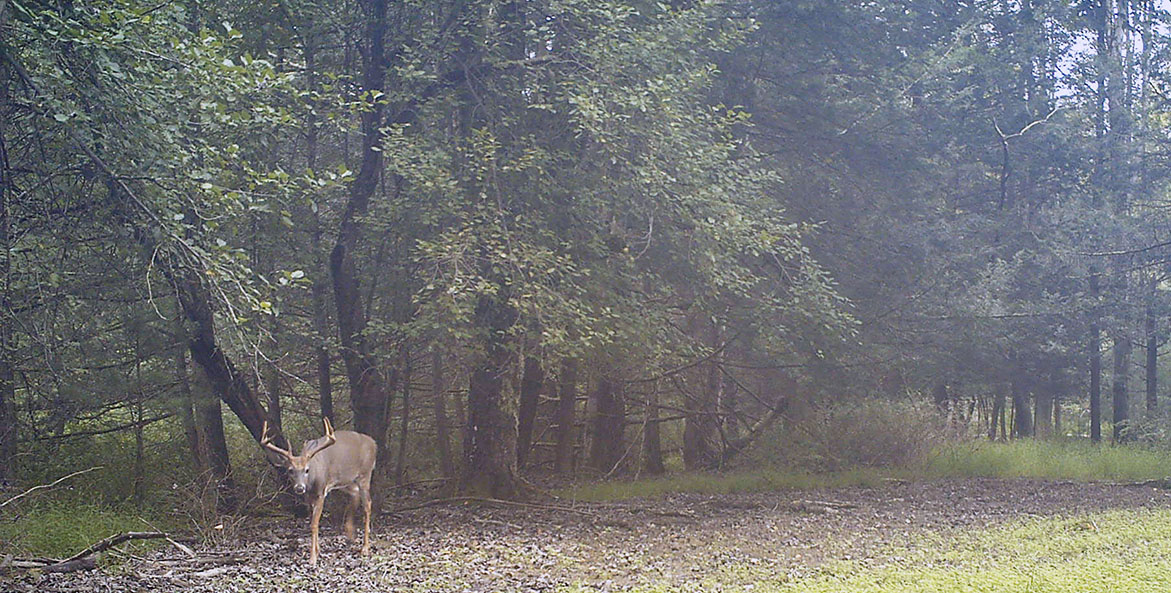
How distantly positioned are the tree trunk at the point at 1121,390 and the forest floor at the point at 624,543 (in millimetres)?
3706

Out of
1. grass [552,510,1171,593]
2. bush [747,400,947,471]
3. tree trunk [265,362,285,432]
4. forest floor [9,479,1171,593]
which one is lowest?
forest floor [9,479,1171,593]

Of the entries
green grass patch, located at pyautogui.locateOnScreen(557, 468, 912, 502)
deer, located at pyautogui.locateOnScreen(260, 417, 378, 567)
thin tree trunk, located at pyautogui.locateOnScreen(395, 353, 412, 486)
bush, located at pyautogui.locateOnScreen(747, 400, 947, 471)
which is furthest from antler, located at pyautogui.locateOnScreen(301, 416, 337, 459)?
bush, located at pyautogui.locateOnScreen(747, 400, 947, 471)

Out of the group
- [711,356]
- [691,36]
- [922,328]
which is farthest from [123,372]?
[922,328]

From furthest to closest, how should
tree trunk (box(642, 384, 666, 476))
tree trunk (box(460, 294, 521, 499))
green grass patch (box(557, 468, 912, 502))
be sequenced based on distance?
tree trunk (box(642, 384, 666, 476)) → green grass patch (box(557, 468, 912, 502)) → tree trunk (box(460, 294, 521, 499))

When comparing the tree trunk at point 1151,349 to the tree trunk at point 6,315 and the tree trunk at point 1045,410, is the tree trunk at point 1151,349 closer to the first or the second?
the tree trunk at point 1045,410

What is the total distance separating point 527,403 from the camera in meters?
14.8

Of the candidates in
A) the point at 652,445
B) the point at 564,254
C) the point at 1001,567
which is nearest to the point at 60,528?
the point at 564,254

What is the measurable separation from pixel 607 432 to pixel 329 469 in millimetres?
9035

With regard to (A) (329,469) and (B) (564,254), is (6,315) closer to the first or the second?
(A) (329,469)

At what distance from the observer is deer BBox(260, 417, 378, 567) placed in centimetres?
764

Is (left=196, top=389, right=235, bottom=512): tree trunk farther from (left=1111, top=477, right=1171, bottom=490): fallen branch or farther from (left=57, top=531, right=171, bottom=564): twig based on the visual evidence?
(left=1111, top=477, right=1171, bottom=490): fallen branch

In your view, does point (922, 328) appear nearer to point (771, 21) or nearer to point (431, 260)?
point (771, 21)

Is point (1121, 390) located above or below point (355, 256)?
below

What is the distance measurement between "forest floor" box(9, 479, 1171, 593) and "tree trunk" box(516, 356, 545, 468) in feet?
6.85
